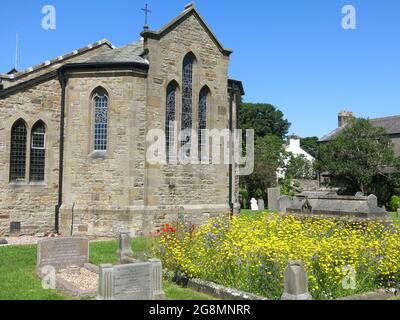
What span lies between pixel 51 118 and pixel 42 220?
188 inches

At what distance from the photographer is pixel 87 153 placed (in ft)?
59.1

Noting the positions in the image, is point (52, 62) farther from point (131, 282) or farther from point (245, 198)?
point (245, 198)

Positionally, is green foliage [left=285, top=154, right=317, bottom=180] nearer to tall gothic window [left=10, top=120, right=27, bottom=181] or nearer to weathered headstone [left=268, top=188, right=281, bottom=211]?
weathered headstone [left=268, top=188, right=281, bottom=211]

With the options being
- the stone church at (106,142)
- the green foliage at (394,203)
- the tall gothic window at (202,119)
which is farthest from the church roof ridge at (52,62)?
the green foliage at (394,203)

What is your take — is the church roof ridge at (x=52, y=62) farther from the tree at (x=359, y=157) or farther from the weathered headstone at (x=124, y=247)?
the tree at (x=359, y=157)

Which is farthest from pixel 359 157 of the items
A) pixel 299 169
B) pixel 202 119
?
pixel 202 119

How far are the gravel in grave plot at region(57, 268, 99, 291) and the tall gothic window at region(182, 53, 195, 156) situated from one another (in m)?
9.13

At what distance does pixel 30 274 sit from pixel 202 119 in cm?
1142

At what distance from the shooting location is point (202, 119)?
20078 millimetres

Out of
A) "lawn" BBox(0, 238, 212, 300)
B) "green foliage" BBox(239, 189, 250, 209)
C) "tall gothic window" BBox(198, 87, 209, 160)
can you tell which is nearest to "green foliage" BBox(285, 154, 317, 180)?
"green foliage" BBox(239, 189, 250, 209)

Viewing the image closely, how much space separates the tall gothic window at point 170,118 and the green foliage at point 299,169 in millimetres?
32023
